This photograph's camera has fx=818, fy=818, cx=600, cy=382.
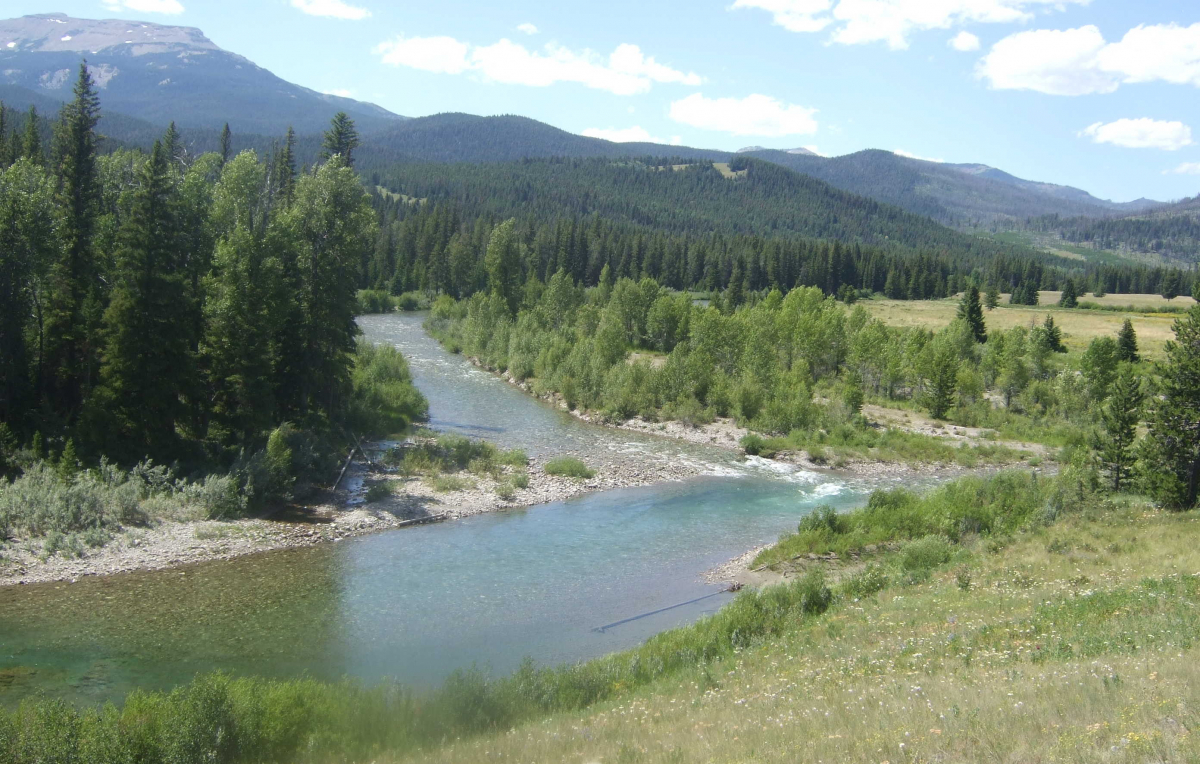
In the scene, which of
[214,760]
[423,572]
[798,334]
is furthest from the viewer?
[798,334]

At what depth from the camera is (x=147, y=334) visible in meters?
28.7

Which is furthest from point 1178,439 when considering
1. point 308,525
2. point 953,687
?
point 308,525

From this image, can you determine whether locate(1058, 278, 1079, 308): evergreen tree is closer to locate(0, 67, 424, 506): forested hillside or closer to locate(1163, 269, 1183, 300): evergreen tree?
locate(1163, 269, 1183, 300): evergreen tree

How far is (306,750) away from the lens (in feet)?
42.4

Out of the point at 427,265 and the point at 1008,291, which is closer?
the point at 427,265

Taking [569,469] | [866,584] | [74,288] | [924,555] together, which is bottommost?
[569,469]

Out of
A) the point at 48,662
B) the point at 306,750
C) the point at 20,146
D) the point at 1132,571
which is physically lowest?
the point at 48,662

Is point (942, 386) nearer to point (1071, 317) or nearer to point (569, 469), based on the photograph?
point (569, 469)

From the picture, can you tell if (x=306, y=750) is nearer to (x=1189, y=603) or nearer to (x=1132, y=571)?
(x=1189, y=603)

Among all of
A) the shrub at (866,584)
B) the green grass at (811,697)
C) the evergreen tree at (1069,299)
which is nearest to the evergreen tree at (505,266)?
the shrub at (866,584)

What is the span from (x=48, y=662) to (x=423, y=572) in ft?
32.1

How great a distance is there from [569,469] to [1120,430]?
21.8 metres

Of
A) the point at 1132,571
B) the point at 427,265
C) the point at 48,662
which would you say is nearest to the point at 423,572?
the point at 48,662

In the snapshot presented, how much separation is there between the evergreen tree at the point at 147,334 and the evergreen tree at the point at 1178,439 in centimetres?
3410
